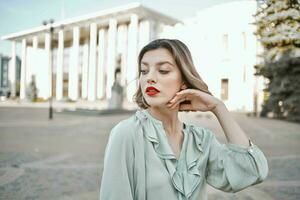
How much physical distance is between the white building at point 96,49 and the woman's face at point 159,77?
3784 centimetres

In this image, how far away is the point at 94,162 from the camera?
23.9 ft

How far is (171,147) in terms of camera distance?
1.48 m

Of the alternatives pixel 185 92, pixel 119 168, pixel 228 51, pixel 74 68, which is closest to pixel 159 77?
pixel 185 92

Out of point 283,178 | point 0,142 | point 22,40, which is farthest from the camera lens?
point 22,40

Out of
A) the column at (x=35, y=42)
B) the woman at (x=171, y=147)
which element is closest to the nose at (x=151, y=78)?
the woman at (x=171, y=147)

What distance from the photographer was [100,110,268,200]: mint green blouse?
Result: 128 centimetres

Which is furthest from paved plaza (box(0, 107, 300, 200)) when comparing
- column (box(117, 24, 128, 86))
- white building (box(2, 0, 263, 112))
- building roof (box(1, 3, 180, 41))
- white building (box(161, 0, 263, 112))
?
column (box(117, 24, 128, 86))

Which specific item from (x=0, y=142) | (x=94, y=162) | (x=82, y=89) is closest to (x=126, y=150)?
(x=94, y=162)

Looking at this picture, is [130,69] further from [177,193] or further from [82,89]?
[177,193]

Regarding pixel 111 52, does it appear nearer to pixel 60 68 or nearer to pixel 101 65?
pixel 101 65

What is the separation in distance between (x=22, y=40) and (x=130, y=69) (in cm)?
2953

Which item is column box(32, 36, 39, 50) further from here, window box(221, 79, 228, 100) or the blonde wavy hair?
the blonde wavy hair

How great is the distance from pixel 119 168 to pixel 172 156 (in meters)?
0.25

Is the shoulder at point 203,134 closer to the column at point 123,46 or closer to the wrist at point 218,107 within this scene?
the wrist at point 218,107
